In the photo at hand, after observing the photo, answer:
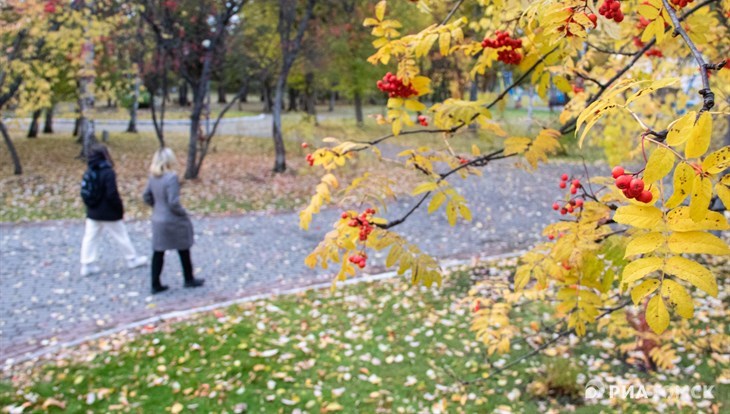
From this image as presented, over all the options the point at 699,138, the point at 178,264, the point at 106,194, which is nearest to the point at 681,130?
the point at 699,138

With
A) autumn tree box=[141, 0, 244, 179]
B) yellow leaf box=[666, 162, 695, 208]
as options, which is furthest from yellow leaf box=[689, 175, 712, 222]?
autumn tree box=[141, 0, 244, 179]

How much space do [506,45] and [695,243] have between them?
1.70 meters

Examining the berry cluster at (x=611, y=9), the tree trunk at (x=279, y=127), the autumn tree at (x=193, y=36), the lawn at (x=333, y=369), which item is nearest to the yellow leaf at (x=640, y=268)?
the berry cluster at (x=611, y=9)

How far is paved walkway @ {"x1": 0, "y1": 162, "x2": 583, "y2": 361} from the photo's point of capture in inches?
239

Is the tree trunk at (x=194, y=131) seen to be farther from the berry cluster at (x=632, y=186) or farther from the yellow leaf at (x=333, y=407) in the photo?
the berry cluster at (x=632, y=186)

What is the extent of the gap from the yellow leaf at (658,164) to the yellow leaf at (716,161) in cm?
14

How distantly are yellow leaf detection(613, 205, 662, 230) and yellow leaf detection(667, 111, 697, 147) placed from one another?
10.0 inches

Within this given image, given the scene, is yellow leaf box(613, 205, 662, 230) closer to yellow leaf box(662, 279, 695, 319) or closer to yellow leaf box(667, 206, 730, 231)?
yellow leaf box(667, 206, 730, 231)

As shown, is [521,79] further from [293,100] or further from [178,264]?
[293,100]

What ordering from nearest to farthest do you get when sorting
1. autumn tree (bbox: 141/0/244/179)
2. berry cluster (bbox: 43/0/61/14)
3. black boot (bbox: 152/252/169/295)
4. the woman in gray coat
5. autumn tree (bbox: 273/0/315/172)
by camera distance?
the woman in gray coat < black boot (bbox: 152/252/169/295) < berry cluster (bbox: 43/0/61/14) < autumn tree (bbox: 141/0/244/179) < autumn tree (bbox: 273/0/315/172)

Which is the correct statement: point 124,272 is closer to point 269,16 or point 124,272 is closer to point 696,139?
point 696,139

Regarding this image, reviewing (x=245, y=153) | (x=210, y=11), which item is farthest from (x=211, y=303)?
(x=245, y=153)

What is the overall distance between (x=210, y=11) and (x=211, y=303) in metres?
9.03

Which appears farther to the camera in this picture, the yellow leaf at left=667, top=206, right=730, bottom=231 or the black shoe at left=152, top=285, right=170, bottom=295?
the black shoe at left=152, top=285, right=170, bottom=295
